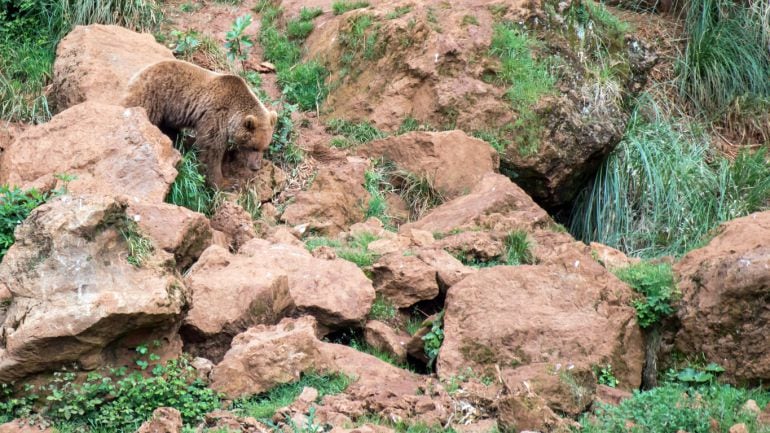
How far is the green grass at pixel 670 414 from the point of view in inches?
225

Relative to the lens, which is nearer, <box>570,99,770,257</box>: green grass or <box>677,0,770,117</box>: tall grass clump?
<box>570,99,770,257</box>: green grass

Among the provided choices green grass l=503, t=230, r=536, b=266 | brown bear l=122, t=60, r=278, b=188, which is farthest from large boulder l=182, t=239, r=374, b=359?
brown bear l=122, t=60, r=278, b=188

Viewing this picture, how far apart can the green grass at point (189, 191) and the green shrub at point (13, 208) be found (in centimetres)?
170

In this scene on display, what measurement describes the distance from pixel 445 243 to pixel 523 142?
305 cm

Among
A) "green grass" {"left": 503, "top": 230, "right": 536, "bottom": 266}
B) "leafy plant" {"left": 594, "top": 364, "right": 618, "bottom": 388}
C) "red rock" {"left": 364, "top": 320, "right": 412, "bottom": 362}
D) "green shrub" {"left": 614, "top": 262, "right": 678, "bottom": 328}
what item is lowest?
"red rock" {"left": 364, "top": 320, "right": 412, "bottom": 362}

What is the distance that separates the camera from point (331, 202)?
966 centimetres

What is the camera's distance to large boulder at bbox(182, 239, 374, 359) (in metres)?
6.75

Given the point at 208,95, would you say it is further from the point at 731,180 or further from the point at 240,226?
the point at 731,180

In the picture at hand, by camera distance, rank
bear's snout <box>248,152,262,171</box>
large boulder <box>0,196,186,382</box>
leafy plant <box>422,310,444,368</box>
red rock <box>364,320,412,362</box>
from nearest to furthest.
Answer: large boulder <box>0,196,186,382</box> → leafy plant <box>422,310,444,368</box> → red rock <box>364,320,412,362</box> → bear's snout <box>248,152,262,171</box>

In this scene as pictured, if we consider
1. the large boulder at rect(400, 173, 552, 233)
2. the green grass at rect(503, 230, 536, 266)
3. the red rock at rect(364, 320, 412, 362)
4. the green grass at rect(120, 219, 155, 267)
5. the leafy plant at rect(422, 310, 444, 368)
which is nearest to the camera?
the green grass at rect(120, 219, 155, 267)

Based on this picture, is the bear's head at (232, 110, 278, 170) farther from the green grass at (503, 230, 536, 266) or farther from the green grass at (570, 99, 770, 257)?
the green grass at (570, 99, 770, 257)

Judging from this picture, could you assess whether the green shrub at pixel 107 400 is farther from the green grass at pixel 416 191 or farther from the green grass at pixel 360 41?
the green grass at pixel 360 41

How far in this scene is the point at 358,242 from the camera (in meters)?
8.62

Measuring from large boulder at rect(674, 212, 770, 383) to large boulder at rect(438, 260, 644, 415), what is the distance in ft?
1.31
